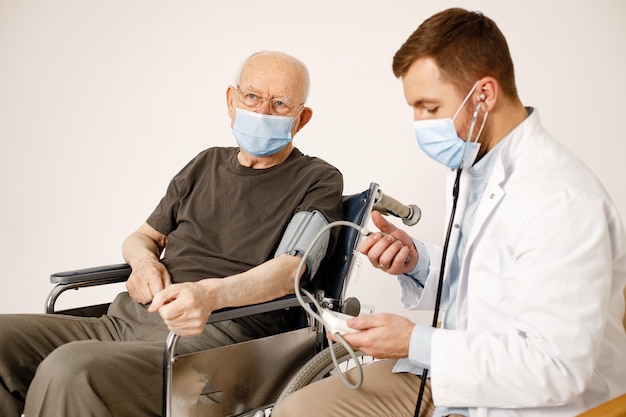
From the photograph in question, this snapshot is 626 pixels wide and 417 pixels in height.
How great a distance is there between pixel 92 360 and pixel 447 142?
98cm

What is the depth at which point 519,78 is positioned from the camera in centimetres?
296

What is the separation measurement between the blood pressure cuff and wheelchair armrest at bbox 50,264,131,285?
1.64 feet

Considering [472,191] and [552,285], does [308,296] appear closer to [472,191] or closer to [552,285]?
[472,191]

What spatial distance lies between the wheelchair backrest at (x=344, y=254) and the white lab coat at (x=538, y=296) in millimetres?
651

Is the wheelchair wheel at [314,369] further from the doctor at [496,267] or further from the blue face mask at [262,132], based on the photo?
the blue face mask at [262,132]

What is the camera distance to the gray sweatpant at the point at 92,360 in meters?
1.68

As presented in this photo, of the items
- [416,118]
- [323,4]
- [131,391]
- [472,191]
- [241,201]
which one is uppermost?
[323,4]

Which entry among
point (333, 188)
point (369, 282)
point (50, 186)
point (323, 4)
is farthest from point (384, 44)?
point (50, 186)

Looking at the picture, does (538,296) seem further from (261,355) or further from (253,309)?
(261,355)

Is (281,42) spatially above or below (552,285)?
above

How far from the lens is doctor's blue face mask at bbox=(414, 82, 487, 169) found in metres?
1.51

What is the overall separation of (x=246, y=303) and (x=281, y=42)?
1898 millimetres

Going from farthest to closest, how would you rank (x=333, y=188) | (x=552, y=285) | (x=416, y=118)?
(x=333, y=188) < (x=416, y=118) < (x=552, y=285)

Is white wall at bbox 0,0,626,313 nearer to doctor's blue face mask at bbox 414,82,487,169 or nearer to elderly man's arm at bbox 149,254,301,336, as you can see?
elderly man's arm at bbox 149,254,301,336
